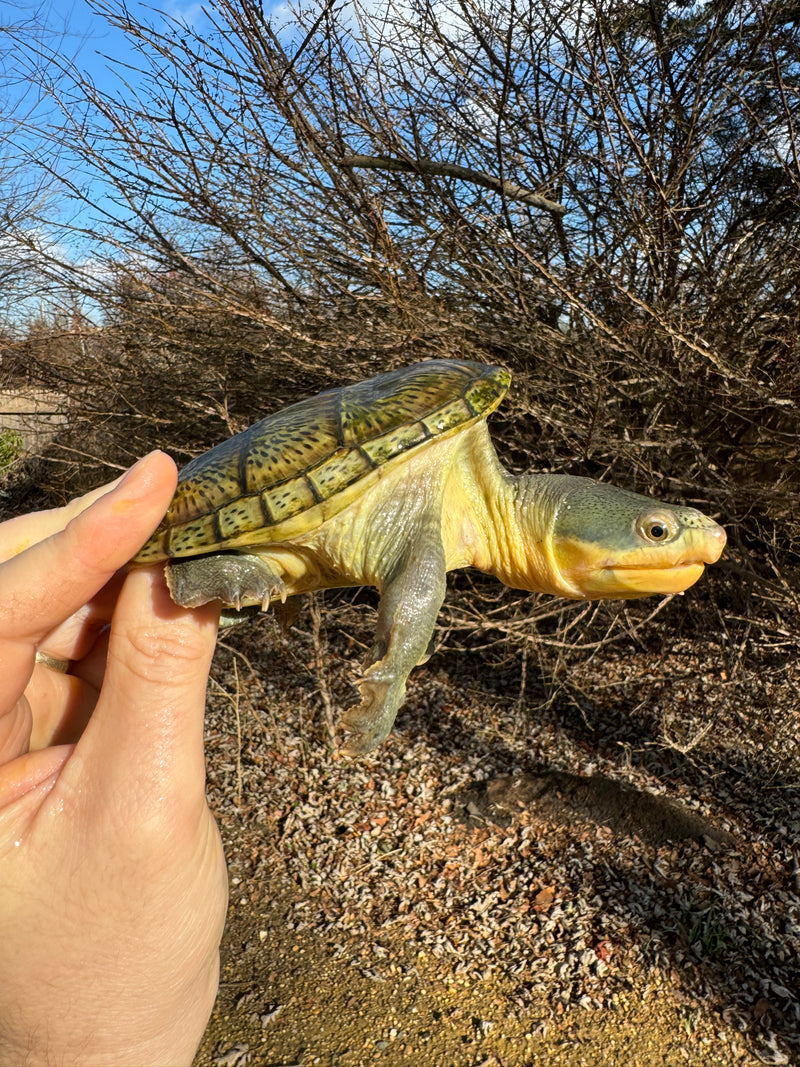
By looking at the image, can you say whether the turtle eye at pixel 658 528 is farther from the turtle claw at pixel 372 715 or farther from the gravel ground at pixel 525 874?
the gravel ground at pixel 525 874

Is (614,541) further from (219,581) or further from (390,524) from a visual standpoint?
(219,581)

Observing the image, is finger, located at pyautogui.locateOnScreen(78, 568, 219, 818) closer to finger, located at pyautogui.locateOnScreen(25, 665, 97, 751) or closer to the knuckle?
the knuckle

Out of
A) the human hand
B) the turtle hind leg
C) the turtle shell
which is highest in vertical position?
the turtle shell

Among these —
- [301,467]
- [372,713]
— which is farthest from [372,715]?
[301,467]

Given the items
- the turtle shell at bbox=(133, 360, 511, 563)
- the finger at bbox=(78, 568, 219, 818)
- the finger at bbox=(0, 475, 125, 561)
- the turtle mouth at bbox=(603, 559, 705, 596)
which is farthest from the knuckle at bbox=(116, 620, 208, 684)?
the turtle mouth at bbox=(603, 559, 705, 596)

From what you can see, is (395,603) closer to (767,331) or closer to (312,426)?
(312,426)

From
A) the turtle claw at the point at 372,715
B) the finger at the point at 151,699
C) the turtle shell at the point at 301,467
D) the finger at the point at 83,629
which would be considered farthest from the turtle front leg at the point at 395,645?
the finger at the point at 83,629

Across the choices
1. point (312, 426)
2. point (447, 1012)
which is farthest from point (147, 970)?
point (447, 1012)
